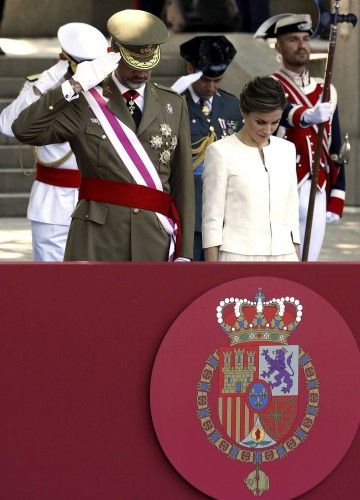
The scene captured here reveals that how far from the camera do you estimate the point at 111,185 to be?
6.95m

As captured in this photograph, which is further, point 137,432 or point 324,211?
point 324,211

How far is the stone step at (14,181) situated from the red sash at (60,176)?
5.69 meters

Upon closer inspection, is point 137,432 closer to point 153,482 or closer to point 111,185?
point 153,482

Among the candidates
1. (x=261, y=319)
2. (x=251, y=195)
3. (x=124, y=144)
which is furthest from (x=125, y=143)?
(x=261, y=319)

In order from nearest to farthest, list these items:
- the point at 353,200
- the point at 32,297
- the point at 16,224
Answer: the point at 32,297
the point at 16,224
the point at 353,200

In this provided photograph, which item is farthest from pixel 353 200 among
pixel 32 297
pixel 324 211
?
pixel 32 297

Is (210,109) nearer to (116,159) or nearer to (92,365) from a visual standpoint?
(116,159)

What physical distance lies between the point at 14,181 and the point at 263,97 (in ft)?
27.8

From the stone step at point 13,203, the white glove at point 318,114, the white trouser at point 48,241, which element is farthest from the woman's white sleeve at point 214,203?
the stone step at point 13,203

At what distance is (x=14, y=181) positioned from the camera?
1530cm

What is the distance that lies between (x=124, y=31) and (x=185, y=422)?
1655 millimetres

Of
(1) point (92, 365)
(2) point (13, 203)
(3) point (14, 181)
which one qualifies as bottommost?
(2) point (13, 203)

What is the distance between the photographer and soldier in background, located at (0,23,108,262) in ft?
30.2

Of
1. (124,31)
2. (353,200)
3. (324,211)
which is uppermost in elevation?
(124,31)
